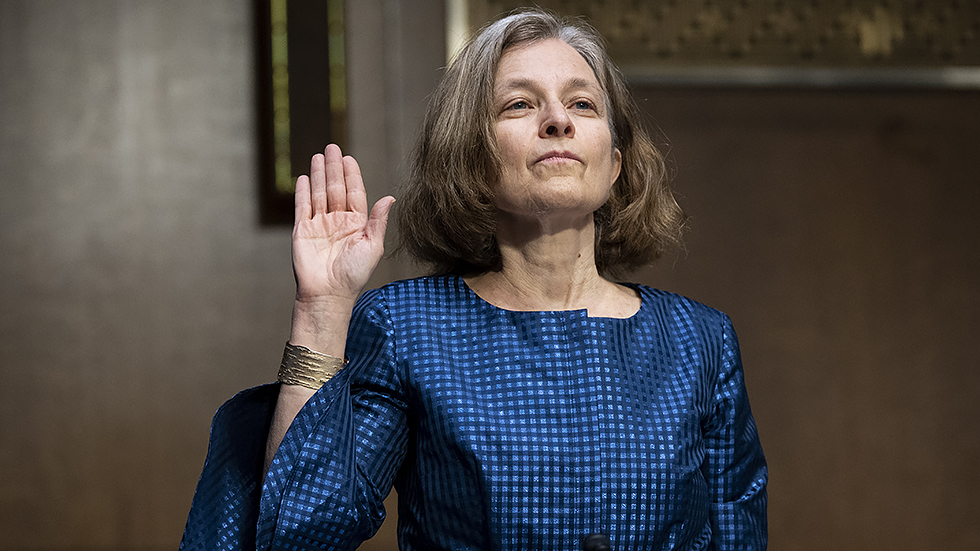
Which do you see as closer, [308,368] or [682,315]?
[308,368]

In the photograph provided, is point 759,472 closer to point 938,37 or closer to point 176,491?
point 176,491

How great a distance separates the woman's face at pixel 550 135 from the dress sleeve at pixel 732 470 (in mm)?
323

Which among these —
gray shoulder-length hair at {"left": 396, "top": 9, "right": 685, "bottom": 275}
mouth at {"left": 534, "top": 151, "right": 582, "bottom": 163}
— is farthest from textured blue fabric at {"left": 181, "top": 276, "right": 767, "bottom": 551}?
mouth at {"left": 534, "top": 151, "right": 582, "bottom": 163}

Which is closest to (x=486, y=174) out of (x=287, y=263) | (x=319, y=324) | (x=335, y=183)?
(x=335, y=183)

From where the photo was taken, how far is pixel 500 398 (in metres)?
1.24

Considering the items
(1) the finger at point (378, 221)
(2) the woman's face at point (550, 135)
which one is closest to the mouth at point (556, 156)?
Result: (2) the woman's face at point (550, 135)

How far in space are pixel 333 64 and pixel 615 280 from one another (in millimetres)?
1391

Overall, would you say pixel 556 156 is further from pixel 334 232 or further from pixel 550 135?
pixel 334 232

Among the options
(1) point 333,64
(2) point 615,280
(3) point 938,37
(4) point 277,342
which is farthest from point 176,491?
(3) point 938,37

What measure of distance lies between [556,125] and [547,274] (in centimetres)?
21

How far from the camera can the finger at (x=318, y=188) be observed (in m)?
1.26

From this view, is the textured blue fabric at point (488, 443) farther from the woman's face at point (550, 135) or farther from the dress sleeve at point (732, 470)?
the woman's face at point (550, 135)

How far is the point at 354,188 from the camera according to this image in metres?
1.27

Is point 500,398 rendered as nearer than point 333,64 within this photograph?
Yes
